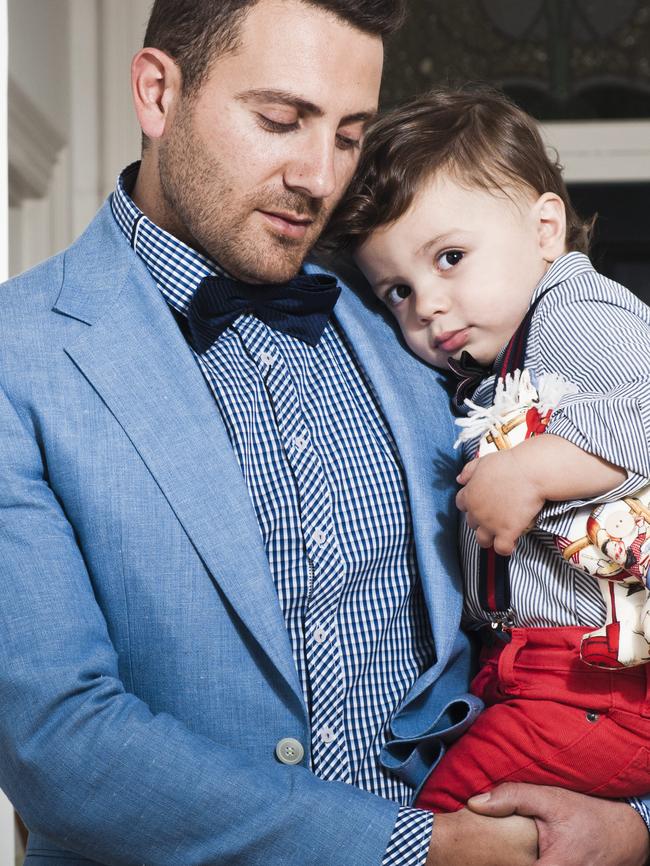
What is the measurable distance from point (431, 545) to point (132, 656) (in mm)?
433

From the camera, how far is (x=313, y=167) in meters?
1.67

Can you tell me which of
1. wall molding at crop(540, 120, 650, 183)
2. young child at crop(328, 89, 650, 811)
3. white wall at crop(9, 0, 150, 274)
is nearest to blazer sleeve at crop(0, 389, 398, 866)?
young child at crop(328, 89, 650, 811)

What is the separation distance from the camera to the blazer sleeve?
1385 millimetres

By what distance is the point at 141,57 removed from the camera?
71.9 inches

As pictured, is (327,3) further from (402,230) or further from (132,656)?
(132,656)

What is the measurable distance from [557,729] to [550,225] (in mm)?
749

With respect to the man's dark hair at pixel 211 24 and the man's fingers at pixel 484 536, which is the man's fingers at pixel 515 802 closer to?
the man's fingers at pixel 484 536

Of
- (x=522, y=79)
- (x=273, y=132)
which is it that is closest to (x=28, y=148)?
(x=522, y=79)

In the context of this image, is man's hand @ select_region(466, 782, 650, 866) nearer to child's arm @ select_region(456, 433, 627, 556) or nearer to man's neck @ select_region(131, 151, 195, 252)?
child's arm @ select_region(456, 433, 627, 556)

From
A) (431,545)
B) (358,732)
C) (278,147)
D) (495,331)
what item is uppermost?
(278,147)

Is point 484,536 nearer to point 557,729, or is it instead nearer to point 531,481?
point 531,481

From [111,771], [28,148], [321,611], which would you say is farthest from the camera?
[28,148]

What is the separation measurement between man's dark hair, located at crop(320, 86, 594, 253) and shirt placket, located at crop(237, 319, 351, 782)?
0.38 m

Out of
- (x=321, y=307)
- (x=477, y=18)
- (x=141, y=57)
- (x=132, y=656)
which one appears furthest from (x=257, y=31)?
(x=477, y=18)
